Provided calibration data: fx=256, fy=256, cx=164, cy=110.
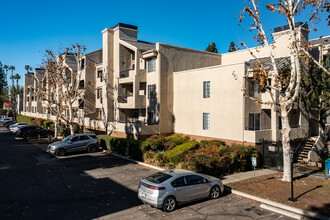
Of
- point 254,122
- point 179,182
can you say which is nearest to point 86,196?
point 179,182

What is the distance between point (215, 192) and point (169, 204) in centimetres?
275

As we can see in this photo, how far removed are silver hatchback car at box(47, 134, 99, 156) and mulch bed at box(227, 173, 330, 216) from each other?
1518cm

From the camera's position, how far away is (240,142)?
2073cm

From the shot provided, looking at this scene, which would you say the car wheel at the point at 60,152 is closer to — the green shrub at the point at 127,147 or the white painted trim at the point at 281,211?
the green shrub at the point at 127,147

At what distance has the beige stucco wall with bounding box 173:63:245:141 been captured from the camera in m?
21.1

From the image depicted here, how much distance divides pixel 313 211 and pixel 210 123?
43.7 feet

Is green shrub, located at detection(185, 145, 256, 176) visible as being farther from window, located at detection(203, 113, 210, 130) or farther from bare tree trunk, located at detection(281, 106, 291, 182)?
window, located at detection(203, 113, 210, 130)

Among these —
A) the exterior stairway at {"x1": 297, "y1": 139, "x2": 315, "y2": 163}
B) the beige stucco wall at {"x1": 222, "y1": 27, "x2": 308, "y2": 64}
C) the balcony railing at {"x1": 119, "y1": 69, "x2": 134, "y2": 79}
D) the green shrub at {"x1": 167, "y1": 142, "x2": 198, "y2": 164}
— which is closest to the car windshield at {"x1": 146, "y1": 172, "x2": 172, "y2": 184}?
the green shrub at {"x1": 167, "y1": 142, "x2": 198, "y2": 164}

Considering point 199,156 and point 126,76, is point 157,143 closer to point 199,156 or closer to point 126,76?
point 199,156

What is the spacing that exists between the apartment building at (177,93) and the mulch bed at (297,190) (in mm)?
4967

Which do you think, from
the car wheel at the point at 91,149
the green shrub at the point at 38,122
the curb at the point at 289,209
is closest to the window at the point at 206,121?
the car wheel at the point at 91,149

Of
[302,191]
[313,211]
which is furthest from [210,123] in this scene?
[313,211]

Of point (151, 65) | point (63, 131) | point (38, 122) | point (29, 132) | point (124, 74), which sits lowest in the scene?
point (29, 132)

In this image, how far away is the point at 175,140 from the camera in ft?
78.8
